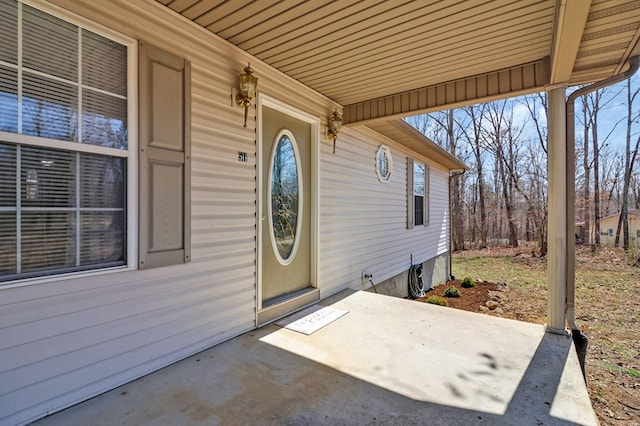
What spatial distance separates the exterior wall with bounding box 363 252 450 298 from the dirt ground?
21.6 inches

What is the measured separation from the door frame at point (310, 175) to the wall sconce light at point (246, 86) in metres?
0.24

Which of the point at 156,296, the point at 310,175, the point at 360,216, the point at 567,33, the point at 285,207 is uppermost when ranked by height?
the point at 567,33

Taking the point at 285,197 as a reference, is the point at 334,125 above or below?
above

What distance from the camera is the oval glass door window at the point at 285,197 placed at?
3451 mm

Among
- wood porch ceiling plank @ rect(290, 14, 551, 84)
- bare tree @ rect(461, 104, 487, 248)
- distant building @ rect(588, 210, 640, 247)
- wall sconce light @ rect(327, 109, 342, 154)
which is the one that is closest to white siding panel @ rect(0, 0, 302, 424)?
wood porch ceiling plank @ rect(290, 14, 551, 84)

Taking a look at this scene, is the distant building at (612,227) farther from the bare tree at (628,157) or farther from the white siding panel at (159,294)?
the white siding panel at (159,294)

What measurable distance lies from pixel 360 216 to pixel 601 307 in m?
5.07

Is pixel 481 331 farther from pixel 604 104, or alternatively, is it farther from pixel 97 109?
pixel 604 104

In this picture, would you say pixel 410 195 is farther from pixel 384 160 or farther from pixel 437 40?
pixel 437 40

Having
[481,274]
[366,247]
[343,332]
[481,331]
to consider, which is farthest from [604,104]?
[343,332]

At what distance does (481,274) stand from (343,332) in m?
8.17

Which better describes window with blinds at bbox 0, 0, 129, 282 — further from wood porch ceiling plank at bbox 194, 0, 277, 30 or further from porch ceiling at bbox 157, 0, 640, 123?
porch ceiling at bbox 157, 0, 640, 123

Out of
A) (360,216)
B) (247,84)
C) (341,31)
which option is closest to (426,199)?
(360,216)

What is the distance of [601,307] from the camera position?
5.83 meters
